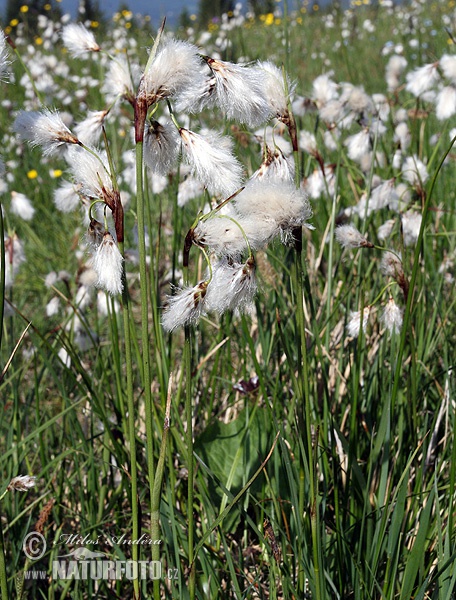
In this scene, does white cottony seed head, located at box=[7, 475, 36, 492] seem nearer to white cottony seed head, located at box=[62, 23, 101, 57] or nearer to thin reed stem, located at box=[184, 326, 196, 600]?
thin reed stem, located at box=[184, 326, 196, 600]

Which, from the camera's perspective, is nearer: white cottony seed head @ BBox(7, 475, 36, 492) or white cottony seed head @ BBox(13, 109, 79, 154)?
white cottony seed head @ BBox(13, 109, 79, 154)

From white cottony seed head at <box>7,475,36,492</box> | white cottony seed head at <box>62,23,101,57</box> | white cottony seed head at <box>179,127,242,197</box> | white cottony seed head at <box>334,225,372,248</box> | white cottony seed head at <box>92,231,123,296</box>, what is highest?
white cottony seed head at <box>62,23,101,57</box>

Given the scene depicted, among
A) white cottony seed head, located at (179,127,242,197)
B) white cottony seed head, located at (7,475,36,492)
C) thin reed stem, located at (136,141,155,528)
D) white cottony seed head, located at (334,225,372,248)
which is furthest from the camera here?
white cottony seed head, located at (334,225,372,248)

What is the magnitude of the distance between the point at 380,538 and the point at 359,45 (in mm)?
9564

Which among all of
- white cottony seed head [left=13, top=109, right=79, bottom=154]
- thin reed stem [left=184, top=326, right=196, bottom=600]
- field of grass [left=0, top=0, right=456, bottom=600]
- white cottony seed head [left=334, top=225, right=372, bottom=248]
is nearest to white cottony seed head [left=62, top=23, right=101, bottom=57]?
field of grass [left=0, top=0, right=456, bottom=600]

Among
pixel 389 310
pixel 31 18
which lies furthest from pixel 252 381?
pixel 31 18

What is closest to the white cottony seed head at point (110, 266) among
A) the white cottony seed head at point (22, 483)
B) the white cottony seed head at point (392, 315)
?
the white cottony seed head at point (22, 483)

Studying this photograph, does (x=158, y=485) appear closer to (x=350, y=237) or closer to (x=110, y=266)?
(x=110, y=266)

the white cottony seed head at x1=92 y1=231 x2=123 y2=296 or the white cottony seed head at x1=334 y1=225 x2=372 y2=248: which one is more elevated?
the white cottony seed head at x1=334 y1=225 x2=372 y2=248

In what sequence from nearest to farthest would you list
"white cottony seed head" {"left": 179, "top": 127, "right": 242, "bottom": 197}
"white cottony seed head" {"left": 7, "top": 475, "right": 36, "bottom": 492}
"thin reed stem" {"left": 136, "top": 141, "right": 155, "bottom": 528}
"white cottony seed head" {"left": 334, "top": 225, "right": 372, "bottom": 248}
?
"thin reed stem" {"left": 136, "top": 141, "right": 155, "bottom": 528} → "white cottony seed head" {"left": 179, "top": 127, "right": 242, "bottom": 197} → "white cottony seed head" {"left": 7, "top": 475, "right": 36, "bottom": 492} → "white cottony seed head" {"left": 334, "top": 225, "right": 372, "bottom": 248}

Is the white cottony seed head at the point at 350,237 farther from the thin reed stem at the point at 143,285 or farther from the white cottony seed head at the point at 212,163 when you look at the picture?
the thin reed stem at the point at 143,285

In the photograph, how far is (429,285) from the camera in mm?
2117

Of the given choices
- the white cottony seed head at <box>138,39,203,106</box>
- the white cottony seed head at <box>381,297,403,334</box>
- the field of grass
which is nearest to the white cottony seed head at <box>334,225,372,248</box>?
the field of grass

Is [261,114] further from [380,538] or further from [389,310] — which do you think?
[380,538]
